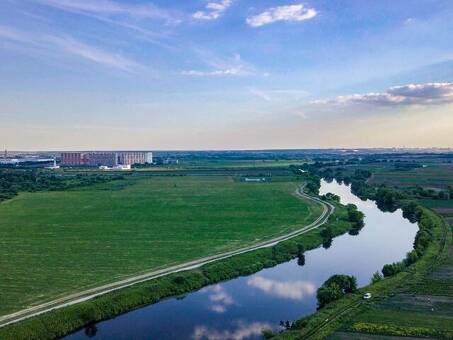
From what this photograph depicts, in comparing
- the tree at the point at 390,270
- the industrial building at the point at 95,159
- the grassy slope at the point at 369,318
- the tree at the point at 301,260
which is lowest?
the tree at the point at 301,260

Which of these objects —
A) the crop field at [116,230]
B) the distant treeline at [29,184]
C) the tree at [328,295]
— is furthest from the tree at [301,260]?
the distant treeline at [29,184]

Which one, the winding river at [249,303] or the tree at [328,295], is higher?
the tree at [328,295]

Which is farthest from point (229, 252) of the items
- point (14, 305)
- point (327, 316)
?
point (14, 305)

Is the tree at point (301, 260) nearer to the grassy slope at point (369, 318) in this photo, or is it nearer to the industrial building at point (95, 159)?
the grassy slope at point (369, 318)

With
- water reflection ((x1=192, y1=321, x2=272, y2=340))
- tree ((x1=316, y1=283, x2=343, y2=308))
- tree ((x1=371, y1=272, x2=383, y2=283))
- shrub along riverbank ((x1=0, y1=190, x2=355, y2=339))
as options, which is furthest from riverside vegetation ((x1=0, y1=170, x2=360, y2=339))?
tree ((x1=371, y1=272, x2=383, y2=283))

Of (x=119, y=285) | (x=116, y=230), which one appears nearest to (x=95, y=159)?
(x=116, y=230)

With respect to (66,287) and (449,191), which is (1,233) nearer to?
(66,287)

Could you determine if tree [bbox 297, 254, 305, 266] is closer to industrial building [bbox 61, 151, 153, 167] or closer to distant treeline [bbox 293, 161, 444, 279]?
distant treeline [bbox 293, 161, 444, 279]

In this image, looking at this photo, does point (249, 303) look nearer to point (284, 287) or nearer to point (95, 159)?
point (284, 287)
